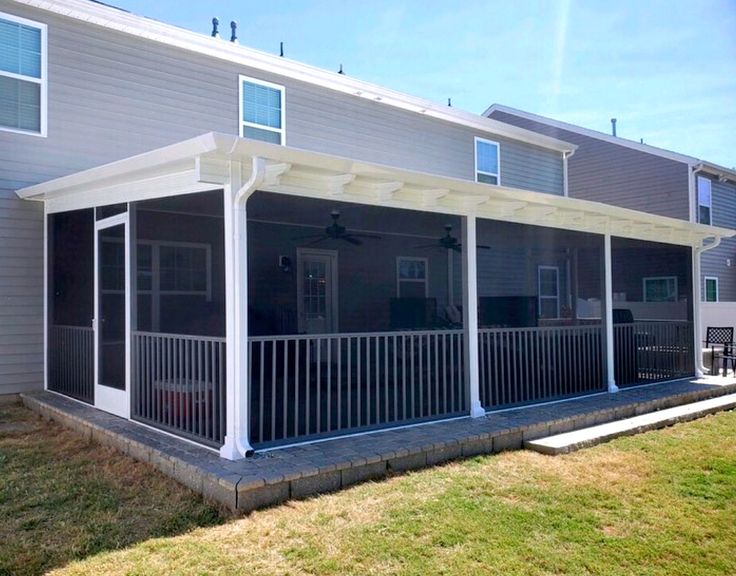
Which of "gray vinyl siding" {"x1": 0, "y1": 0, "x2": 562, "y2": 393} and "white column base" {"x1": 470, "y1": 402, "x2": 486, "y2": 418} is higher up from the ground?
"gray vinyl siding" {"x1": 0, "y1": 0, "x2": 562, "y2": 393}

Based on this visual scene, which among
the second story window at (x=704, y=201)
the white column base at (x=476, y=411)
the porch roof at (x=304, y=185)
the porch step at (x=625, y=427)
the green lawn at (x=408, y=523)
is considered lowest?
the green lawn at (x=408, y=523)

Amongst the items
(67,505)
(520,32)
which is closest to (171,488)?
(67,505)

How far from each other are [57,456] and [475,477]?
139 inches

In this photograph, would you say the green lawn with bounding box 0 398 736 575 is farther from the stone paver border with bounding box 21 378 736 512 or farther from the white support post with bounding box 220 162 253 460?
the white support post with bounding box 220 162 253 460

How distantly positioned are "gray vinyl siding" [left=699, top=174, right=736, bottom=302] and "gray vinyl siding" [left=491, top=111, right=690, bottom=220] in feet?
4.48

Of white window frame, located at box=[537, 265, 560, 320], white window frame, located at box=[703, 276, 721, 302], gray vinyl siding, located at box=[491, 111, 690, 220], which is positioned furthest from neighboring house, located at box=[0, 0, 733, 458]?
white window frame, located at box=[703, 276, 721, 302]

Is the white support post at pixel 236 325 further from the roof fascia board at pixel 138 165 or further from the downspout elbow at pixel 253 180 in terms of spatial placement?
the roof fascia board at pixel 138 165

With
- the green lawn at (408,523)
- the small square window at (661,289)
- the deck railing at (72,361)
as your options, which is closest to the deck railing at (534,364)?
the green lawn at (408,523)

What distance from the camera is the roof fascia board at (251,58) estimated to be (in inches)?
294

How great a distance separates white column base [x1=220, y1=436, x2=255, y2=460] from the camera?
14.6 ft

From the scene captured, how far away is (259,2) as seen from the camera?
11.4 meters

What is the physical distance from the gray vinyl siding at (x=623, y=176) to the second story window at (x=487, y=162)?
204 inches

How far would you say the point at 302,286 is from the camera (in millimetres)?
10570

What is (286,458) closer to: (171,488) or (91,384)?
(171,488)
